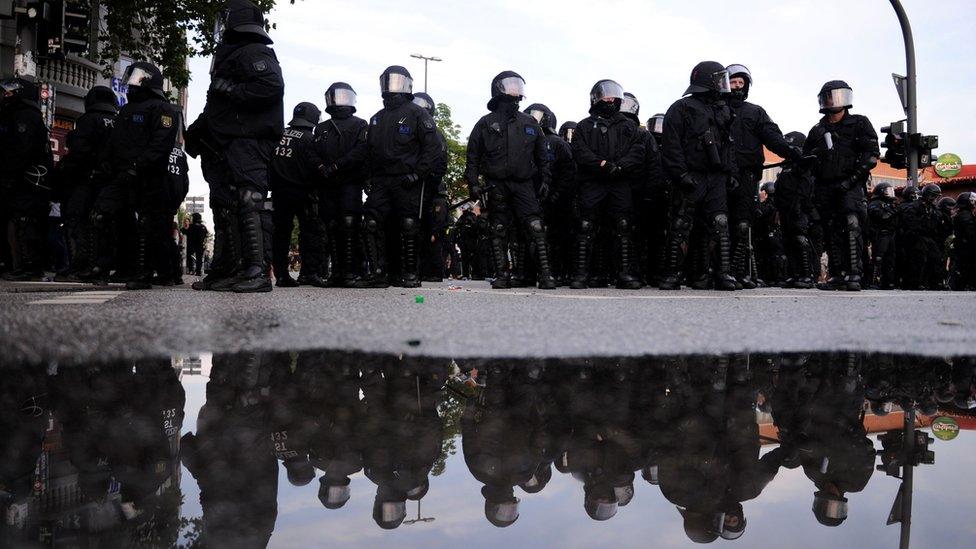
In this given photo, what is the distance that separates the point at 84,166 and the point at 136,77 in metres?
2.28

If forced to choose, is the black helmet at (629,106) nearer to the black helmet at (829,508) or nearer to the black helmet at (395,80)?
the black helmet at (395,80)

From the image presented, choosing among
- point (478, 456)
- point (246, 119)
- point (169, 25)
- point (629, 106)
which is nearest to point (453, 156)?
point (169, 25)

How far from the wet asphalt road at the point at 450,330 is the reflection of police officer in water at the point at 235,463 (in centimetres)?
70

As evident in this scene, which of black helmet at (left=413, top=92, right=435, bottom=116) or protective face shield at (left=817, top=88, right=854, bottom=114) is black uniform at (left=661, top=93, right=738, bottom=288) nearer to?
protective face shield at (left=817, top=88, right=854, bottom=114)

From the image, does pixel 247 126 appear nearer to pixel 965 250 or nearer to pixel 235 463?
pixel 235 463

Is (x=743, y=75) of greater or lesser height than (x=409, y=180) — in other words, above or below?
above

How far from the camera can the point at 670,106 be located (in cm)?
906

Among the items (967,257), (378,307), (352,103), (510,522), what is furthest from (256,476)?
(967,257)

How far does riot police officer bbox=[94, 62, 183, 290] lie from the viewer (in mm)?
7973

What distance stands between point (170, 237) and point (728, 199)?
20.7ft

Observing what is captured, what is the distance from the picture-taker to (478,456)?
53.4 inches

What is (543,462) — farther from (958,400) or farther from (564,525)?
(958,400)

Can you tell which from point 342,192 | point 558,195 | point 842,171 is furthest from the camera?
point 558,195

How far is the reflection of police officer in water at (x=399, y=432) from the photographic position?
3.64ft
